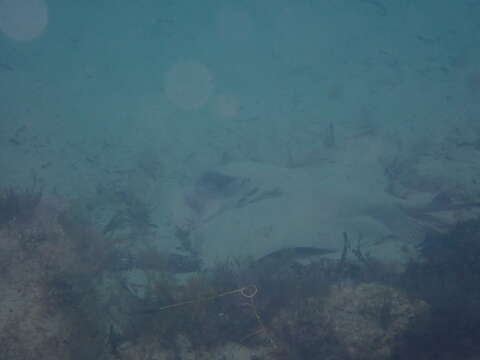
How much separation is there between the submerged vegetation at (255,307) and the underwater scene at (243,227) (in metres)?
0.02

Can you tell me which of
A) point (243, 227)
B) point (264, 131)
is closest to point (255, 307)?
point (243, 227)

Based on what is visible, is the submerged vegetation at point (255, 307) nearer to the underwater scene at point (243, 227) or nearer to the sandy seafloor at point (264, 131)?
the underwater scene at point (243, 227)

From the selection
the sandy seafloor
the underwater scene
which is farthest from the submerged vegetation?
the sandy seafloor

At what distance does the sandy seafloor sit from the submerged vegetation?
0.89m

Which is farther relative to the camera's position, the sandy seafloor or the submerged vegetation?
the sandy seafloor

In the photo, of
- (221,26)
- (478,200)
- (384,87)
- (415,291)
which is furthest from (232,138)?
(221,26)

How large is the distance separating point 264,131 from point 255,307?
1268cm

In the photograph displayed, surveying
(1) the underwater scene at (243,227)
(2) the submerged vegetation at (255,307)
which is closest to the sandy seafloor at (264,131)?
(1) the underwater scene at (243,227)

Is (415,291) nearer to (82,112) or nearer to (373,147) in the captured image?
(373,147)

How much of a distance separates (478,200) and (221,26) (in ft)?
221

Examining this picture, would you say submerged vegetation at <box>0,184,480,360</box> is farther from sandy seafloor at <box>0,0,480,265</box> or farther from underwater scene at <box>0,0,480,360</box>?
sandy seafloor at <box>0,0,480,265</box>

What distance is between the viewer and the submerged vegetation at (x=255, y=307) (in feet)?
13.4

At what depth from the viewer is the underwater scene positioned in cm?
437

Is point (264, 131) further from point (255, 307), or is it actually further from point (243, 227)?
point (255, 307)
